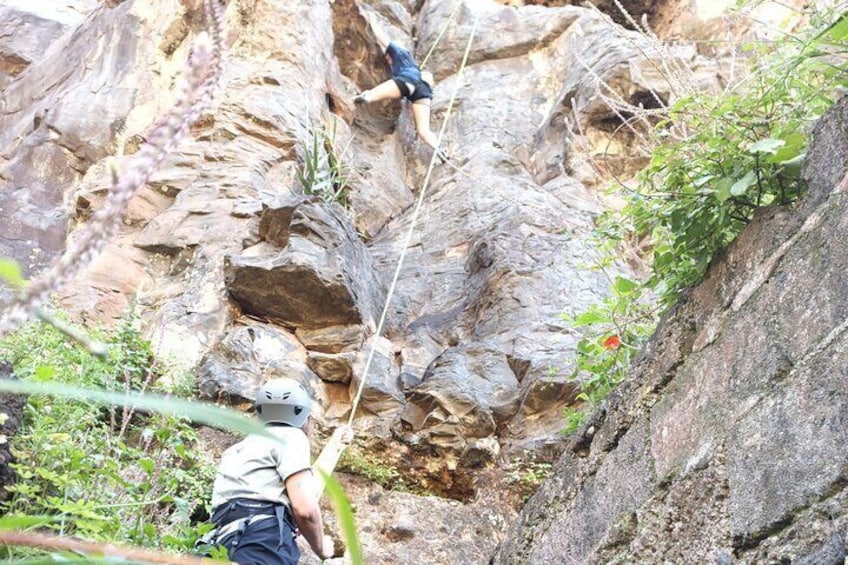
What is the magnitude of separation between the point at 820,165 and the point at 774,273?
13.8 inches

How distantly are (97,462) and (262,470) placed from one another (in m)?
0.71

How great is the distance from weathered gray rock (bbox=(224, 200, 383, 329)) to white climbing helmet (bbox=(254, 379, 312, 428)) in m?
3.31

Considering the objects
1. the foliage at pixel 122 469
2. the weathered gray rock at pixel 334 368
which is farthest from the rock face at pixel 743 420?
the weathered gray rock at pixel 334 368

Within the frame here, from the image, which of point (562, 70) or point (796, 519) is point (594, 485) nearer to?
point (796, 519)

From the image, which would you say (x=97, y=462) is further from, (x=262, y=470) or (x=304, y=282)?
(x=304, y=282)

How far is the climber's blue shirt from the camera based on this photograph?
1288 centimetres

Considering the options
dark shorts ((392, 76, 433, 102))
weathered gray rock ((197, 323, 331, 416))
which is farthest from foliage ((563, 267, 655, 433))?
dark shorts ((392, 76, 433, 102))

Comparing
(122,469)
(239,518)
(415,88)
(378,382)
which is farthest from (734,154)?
(415,88)

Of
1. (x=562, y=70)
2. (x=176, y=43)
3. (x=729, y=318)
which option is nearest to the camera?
(x=729, y=318)

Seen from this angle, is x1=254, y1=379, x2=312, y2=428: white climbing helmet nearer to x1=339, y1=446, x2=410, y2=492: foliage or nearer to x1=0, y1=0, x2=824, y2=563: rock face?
x1=0, y1=0, x2=824, y2=563: rock face

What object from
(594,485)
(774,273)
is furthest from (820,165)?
(594,485)

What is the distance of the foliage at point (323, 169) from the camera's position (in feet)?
31.9

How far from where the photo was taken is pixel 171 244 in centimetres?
870

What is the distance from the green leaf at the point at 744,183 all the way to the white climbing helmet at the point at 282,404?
84.8 inches
